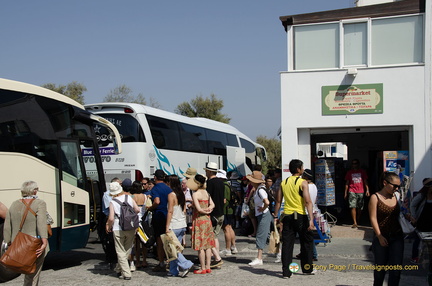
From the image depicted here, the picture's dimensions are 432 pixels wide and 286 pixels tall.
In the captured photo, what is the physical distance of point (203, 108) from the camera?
47875 millimetres

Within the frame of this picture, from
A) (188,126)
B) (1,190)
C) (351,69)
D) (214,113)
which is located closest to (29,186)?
(1,190)

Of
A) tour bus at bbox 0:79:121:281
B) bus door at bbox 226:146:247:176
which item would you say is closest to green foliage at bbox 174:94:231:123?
bus door at bbox 226:146:247:176

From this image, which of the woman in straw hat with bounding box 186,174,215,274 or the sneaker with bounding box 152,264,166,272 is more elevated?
the woman in straw hat with bounding box 186,174,215,274

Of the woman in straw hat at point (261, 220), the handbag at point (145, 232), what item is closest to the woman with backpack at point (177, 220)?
the handbag at point (145, 232)

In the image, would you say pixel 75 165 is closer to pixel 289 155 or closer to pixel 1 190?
pixel 1 190

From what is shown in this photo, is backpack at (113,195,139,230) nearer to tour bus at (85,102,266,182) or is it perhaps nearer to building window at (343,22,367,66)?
tour bus at (85,102,266,182)

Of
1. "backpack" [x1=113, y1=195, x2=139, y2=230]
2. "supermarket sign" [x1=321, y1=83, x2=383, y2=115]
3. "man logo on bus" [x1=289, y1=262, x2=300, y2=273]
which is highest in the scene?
"supermarket sign" [x1=321, y1=83, x2=383, y2=115]

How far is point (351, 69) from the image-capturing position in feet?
41.6

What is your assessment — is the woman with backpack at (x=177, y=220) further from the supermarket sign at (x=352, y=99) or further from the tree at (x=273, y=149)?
the tree at (x=273, y=149)

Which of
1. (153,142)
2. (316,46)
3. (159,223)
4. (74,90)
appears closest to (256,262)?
(159,223)

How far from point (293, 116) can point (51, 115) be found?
6.41 meters

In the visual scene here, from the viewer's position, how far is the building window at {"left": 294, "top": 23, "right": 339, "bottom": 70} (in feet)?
43.0

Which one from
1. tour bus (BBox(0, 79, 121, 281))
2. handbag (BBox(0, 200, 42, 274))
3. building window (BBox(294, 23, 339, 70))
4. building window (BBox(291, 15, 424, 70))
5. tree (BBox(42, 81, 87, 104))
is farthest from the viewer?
tree (BBox(42, 81, 87, 104))

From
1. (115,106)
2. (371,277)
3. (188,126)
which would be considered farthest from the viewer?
(188,126)
